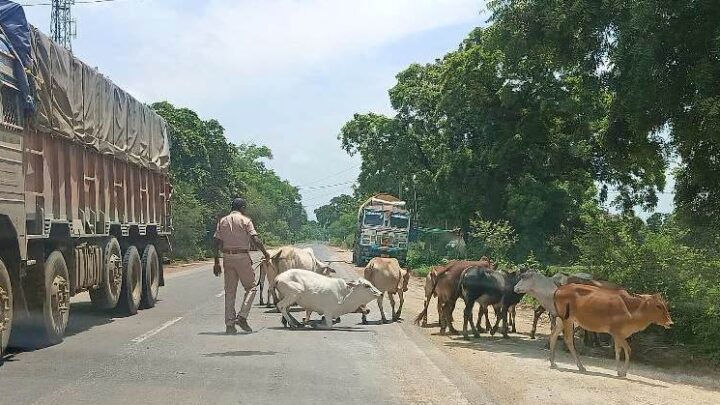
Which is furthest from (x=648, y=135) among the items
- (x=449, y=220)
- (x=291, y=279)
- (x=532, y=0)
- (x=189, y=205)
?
(x=189, y=205)

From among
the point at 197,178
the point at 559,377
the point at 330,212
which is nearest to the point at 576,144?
the point at 559,377

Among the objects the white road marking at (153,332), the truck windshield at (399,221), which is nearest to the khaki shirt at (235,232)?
the white road marking at (153,332)

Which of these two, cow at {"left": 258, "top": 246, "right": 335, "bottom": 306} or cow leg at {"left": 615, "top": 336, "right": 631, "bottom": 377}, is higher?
cow at {"left": 258, "top": 246, "right": 335, "bottom": 306}

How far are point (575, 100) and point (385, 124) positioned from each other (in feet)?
72.3

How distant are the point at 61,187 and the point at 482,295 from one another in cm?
668

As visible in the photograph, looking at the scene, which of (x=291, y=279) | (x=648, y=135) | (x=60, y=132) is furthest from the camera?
(x=648, y=135)

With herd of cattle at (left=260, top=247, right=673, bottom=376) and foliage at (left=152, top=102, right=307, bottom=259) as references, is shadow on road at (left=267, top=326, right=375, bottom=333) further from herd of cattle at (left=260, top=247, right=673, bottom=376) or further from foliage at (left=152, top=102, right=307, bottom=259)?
foliage at (left=152, top=102, right=307, bottom=259)

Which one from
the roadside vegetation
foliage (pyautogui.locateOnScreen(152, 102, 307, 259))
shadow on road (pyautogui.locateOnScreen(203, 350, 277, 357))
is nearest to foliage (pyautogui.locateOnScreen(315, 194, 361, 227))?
foliage (pyautogui.locateOnScreen(152, 102, 307, 259))

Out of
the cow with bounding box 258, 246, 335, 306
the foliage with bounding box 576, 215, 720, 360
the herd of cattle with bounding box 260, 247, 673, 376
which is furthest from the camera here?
the cow with bounding box 258, 246, 335, 306

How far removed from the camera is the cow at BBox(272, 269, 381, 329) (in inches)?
506

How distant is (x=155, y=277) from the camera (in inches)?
678

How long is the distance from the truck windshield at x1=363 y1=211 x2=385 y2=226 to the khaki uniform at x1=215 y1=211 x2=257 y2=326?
27007 millimetres

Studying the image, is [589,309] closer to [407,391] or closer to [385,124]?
[407,391]

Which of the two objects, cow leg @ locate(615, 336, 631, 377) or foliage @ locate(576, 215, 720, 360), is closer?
cow leg @ locate(615, 336, 631, 377)
